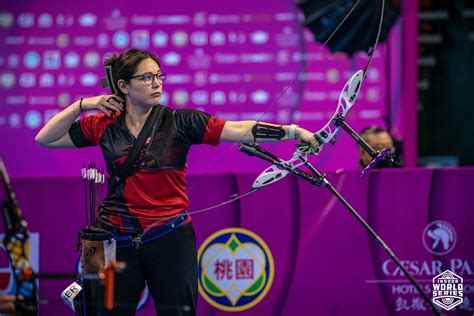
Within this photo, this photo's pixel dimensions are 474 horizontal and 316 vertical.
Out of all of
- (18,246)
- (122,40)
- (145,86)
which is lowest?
(18,246)

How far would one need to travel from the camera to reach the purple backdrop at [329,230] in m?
4.77

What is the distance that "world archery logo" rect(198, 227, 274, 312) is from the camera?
15.7ft

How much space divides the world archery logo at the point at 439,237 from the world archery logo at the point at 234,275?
95 cm

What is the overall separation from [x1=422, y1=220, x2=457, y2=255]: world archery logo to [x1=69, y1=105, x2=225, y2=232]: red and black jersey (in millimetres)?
1836

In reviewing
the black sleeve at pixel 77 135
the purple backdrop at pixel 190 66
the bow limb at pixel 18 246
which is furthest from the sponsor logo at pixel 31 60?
the bow limb at pixel 18 246

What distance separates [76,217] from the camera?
4.85m

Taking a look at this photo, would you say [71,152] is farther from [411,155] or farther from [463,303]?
[463,303]

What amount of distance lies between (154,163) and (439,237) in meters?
2.11

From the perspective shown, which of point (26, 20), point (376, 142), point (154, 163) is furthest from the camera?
point (26, 20)

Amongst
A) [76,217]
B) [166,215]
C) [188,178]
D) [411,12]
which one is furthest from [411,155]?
[166,215]

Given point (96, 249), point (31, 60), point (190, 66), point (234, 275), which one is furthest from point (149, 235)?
point (31, 60)

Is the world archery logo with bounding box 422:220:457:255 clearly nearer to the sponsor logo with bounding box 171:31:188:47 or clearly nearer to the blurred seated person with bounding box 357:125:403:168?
the blurred seated person with bounding box 357:125:403:168

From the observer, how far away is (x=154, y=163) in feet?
11.4

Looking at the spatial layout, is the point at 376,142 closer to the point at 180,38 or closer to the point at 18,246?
the point at 180,38
